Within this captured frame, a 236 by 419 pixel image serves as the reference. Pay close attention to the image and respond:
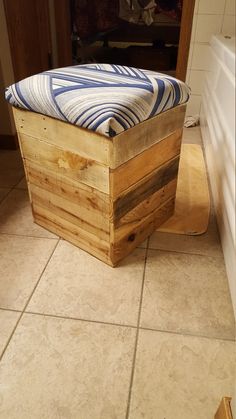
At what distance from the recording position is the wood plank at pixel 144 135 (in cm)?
79

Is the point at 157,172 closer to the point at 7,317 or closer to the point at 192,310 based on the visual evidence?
the point at 192,310

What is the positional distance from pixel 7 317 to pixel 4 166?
0.94 m

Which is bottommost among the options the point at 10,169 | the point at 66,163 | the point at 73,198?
the point at 10,169

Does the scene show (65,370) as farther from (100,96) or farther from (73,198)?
(100,96)

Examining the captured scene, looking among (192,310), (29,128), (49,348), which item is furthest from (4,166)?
(192,310)

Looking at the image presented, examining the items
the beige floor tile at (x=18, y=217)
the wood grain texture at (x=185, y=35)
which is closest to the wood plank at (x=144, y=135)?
the beige floor tile at (x=18, y=217)

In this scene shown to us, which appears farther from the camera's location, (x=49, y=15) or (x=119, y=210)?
(x=49, y=15)

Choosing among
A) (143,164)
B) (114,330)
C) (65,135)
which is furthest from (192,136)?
(114,330)

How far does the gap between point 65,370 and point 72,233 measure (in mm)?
447

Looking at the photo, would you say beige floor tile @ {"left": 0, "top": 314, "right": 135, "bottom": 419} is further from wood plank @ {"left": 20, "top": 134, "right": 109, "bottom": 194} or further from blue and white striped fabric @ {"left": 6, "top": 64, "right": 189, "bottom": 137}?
blue and white striped fabric @ {"left": 6, "top": 64, "right": 189, "bottom": 137}

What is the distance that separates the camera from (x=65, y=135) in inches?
34.3

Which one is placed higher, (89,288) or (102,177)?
(102,177)

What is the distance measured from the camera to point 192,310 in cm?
90

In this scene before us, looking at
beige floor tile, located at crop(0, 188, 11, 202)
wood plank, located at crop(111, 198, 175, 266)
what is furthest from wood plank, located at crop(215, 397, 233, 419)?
beige floor tile, located at crop(0, 188, 11, 202)
